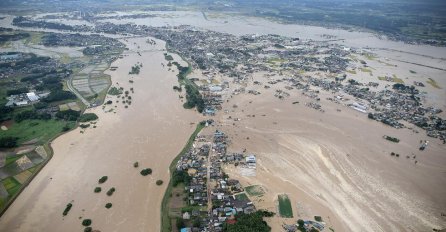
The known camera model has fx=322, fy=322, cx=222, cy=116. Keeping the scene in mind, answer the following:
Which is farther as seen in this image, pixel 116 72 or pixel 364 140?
pixel 116 72

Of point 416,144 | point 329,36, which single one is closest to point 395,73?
point 416,144

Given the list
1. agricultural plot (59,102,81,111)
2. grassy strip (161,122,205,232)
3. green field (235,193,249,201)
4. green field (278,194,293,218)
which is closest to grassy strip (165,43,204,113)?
grassy strip (161,122,205,232)

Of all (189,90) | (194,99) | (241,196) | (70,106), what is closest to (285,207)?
(241,196)

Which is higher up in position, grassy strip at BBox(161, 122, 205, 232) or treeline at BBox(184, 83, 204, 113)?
treeline at BBox(184, 83, 204, 113)

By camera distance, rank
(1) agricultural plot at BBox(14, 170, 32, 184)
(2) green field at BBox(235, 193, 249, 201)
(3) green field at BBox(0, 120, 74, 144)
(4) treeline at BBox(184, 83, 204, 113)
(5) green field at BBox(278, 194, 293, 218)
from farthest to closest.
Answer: (4) treeline at BBox(184, 83, 204, 113) < (3) green field at BBox(0, 120, 74, 144) < (1) agricultural plot at BBox(14, 170, 32, 184) < (2) green field at BBox(235, 193, 249, 201) < (5) green field at BBox(278, 194, 293, 218)

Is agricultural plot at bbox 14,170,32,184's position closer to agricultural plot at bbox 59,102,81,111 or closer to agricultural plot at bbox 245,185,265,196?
agricultural plot at bbox 59,102,81,111

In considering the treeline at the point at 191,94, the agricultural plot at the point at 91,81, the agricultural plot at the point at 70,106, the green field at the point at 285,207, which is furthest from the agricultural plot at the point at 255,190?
the agricultural plot at the point at 91,81

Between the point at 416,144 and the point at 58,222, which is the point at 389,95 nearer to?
the point at 416,144
